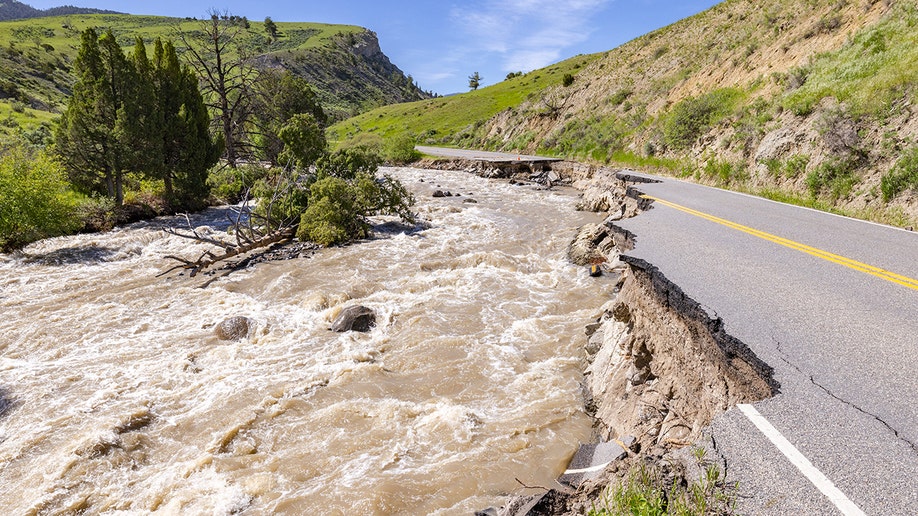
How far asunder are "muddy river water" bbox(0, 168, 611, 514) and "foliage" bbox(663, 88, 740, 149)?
53.6 ft

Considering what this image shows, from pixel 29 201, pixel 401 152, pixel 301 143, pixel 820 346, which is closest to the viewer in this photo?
pixel 820 346

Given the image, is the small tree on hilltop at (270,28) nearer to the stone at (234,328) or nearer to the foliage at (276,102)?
the foliage at (276,102)

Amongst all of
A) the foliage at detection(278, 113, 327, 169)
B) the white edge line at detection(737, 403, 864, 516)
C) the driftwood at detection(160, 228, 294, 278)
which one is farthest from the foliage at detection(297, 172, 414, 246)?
the white edge line at detection(737, 403, 864, 516)

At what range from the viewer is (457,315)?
11.4 metres

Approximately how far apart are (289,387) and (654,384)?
6587 mm

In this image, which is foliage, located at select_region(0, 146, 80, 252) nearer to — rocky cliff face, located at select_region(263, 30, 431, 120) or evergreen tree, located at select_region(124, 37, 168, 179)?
evergreen tree, located at select_region(124, 37, 168, 179)

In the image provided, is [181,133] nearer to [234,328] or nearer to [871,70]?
[234,328]

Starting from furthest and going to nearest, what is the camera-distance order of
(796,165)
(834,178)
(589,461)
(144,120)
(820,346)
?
(144,120), (796,165), (834,178), (589,461), (820,346)

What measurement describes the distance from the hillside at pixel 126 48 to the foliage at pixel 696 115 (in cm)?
3025

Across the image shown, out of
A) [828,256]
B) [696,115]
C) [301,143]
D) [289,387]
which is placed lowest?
[289,387]

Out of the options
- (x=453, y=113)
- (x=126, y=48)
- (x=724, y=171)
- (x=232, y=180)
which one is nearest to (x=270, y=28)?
(x=126, y=48)

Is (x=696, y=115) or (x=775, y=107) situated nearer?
(x=775, y=107)

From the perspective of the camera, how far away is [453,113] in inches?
3462

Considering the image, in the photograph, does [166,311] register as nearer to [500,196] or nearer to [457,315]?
[457,315]
